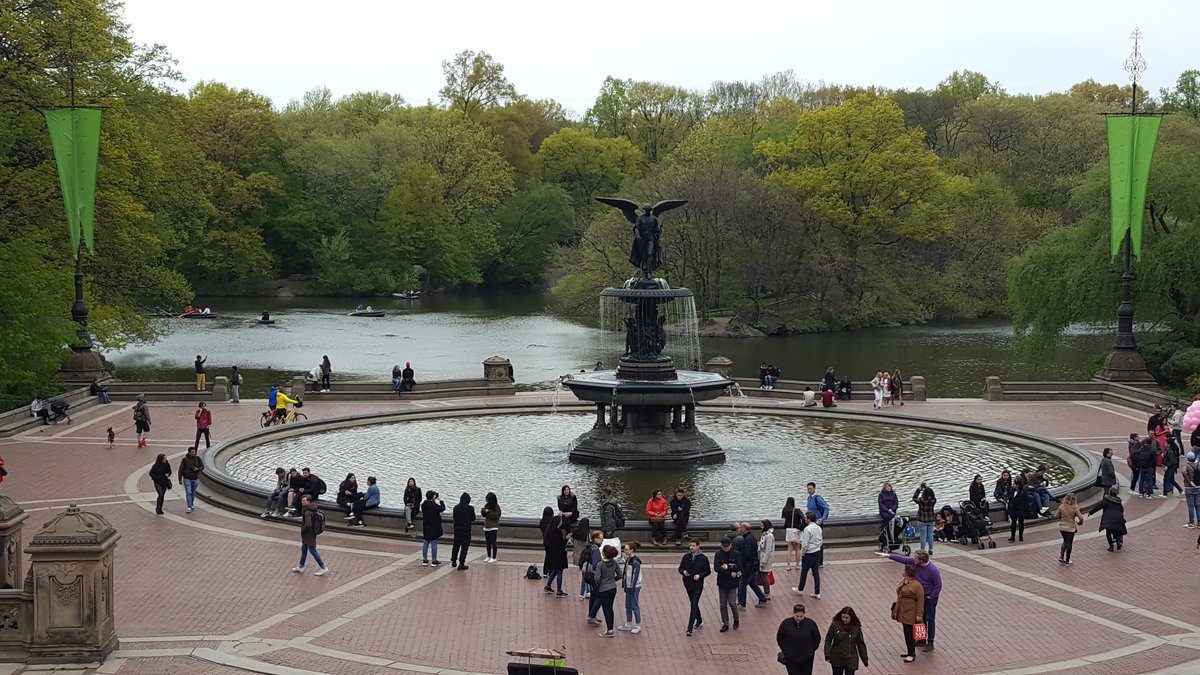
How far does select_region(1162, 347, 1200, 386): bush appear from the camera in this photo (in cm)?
4756

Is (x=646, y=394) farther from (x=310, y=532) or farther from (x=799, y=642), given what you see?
(x=799, y=642)

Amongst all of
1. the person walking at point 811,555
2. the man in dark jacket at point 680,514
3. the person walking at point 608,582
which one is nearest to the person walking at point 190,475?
the man in dark jacket at point 680,514

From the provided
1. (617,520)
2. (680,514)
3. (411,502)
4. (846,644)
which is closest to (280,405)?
(411,502)

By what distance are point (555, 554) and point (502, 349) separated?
2137 inches

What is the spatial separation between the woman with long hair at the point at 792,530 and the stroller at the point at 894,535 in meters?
1.79

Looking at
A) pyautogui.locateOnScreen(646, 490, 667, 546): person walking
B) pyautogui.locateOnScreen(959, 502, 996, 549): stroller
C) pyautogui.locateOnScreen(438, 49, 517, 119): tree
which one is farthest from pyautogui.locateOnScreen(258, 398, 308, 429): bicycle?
pyautogui.locateOnScreen(438, 49, 517, 119): tree

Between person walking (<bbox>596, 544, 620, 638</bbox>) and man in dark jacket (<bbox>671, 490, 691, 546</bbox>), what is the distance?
4796mm

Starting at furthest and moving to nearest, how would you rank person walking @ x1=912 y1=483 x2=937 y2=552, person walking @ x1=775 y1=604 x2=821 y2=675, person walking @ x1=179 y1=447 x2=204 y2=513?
person walking @ x1=179 y1=447 x2=204 y2=513, person walking @ x1=912 y1=483 x2=937 y2=552, person walking @ x1=775 y1=604 x2=821 y2=675

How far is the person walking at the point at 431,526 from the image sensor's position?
22.1m

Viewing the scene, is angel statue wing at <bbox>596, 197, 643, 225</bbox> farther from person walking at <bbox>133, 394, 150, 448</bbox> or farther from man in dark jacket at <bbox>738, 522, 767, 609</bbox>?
man in dark jacket at <bbox>738, 522, 767, 609</bbox>

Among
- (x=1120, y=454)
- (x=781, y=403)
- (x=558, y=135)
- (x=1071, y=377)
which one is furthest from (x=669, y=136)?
(x=1120, y=454)

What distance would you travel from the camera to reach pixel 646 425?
1292 inches

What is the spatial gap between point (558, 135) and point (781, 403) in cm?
8724

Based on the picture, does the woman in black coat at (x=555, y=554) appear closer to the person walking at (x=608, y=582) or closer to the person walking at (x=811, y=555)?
the person walking at (x=608, y=582)
